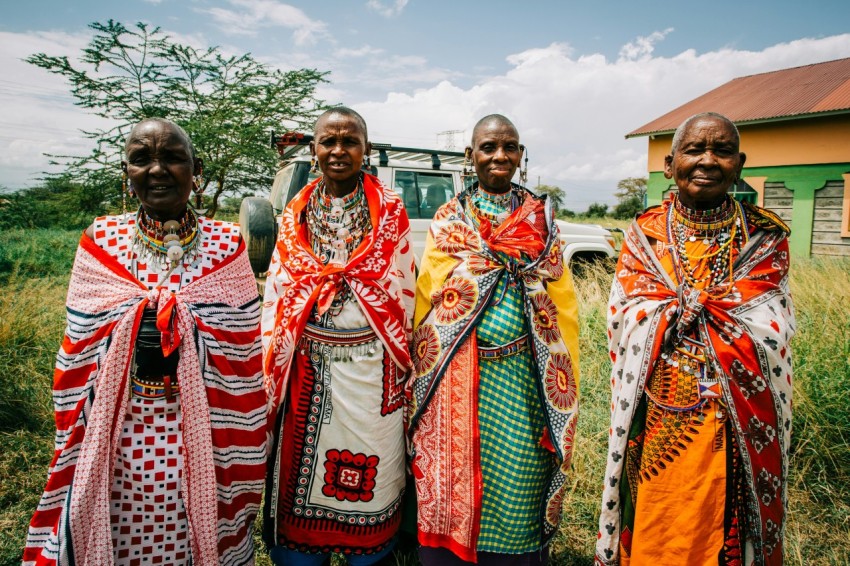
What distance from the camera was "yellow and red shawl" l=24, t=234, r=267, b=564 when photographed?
173 cm

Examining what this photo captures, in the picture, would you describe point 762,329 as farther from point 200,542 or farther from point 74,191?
point 74,191

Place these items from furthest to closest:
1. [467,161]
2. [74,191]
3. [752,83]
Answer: [752,83] < [74,191] < [467,161]

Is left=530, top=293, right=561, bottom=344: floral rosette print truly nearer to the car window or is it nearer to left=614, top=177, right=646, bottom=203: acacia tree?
the car window

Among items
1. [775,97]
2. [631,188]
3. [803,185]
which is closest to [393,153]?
[803,185]

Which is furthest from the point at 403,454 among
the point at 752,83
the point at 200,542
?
the point at 752,83

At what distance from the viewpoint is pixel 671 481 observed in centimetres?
190

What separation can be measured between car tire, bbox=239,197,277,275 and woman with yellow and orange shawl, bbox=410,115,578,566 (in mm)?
3878

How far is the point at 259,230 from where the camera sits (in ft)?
19.1

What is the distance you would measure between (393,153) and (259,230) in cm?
209

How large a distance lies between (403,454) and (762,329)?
1522 millimetres

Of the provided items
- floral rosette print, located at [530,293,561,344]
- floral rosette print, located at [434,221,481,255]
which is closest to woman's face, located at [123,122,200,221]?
floral rosette print, located at [434,221,481,255]

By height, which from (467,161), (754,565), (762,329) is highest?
(467,161)

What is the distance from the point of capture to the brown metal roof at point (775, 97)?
11688mm

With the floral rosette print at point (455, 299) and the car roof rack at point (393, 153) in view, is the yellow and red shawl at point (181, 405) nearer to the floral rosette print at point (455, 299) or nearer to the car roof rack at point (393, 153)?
the floral rosette print at point (455, 299)
